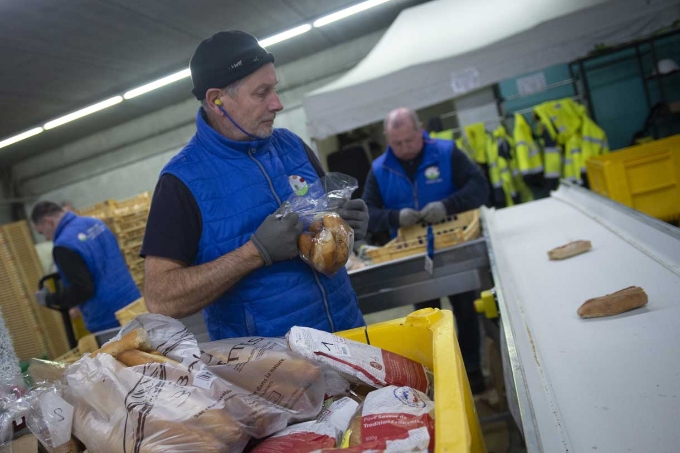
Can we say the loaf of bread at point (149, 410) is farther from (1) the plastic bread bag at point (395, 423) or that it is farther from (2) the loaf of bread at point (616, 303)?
(2) the loaf of bread at point (616, 303)

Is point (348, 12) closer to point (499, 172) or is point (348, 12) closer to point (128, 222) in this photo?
point (499, 172)

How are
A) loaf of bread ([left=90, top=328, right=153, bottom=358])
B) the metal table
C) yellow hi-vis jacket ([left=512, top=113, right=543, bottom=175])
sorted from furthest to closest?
yellow hi-vis jacket ([left=512, top=113, right=543, bottom=175]) → the metal table → loaf of bread ([left=90, top=328, right=153, bottom=358])

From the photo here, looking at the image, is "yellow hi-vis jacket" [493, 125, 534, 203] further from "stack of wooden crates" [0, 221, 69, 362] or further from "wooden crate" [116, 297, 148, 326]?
"stack of wooden crates" [0, 221, 69, 362]

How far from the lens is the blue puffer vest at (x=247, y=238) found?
1.70 m

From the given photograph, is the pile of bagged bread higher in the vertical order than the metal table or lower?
higher

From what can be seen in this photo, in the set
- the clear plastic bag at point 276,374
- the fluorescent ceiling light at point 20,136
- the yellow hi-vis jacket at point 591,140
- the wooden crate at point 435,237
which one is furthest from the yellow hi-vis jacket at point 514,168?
the fluorescent ceiling light at point 20,136

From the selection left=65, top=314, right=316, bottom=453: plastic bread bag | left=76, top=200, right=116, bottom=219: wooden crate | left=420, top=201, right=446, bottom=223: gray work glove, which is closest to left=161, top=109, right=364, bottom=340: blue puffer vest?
left=65, top=314, right=316, bottom=453: plastic bread bag

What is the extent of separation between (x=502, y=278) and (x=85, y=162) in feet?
39.5

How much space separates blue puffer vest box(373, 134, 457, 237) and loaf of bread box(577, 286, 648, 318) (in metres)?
2.41

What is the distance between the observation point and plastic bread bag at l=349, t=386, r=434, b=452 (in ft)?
2.69

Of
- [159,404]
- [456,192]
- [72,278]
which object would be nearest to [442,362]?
[159,404]

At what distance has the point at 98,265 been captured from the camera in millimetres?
4500

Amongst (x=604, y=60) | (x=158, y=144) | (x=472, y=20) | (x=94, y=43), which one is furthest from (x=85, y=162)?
(x=604, y=60)

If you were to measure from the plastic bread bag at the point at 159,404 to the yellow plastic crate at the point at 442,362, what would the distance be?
1.11 feet
